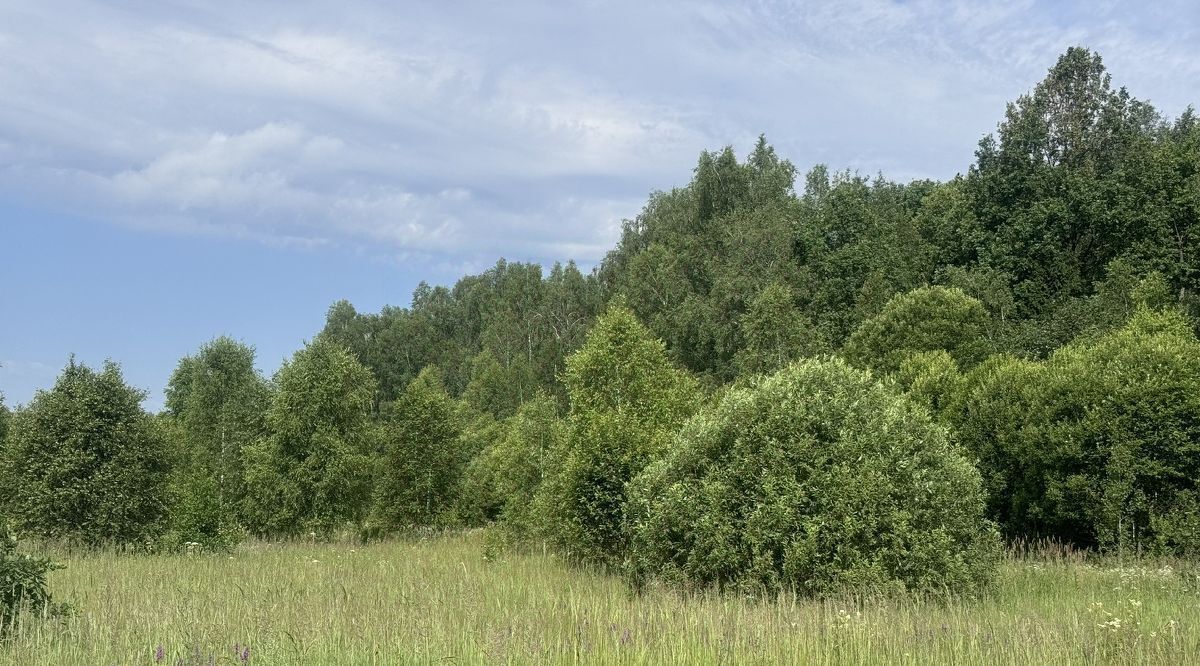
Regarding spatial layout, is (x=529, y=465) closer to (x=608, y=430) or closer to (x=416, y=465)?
(x=608, y=430)

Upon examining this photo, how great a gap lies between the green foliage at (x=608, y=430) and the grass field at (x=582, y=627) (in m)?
2.36

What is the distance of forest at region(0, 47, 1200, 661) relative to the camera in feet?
36.2

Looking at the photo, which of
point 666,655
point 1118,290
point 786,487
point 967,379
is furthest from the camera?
point 1118,290

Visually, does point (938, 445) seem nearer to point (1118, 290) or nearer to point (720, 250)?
point (1118, 290)

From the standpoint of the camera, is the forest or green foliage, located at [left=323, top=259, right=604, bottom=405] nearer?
the forest

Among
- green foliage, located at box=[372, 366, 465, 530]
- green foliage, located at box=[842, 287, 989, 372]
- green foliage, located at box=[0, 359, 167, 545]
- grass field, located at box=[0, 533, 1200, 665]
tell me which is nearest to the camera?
grass field, located at box=[0, 533, 1200, 665]

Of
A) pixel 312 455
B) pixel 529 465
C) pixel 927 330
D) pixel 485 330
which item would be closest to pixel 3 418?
pixel 312 455

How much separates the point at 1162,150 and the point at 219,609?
164ft

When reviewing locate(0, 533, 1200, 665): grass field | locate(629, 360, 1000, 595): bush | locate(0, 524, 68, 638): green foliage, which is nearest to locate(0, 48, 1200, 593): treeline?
locate(629, 360, 1000, 595): bush

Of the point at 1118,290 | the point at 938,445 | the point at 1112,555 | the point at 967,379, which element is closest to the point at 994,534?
the point at 938,445

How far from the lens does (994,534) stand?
38.9 feet

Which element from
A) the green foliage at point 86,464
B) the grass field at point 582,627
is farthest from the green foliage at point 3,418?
the grass field at point 582,627

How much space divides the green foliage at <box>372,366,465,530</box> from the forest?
0.09 metres

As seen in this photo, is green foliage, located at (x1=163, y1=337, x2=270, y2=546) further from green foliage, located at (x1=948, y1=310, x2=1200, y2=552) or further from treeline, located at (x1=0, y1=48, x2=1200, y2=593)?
green foliage, located at (x1=948, y1=310, x2=1200, y2=552)
